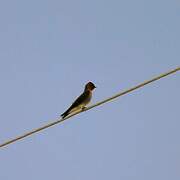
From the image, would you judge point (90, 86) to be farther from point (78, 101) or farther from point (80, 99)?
point (78, 101)

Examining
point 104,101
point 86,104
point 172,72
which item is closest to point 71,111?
point 86,104

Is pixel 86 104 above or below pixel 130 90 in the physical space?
above

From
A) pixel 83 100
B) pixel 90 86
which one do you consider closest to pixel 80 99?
pixel 83 100

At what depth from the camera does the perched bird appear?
57.7ft

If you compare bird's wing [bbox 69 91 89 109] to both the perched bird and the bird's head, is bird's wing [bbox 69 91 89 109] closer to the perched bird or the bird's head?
the perched bird

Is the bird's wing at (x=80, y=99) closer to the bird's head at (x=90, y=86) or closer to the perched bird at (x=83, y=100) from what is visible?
the perched bird at (x=83, y=100)

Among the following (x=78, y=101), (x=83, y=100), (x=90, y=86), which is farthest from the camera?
(x=90, y=86)

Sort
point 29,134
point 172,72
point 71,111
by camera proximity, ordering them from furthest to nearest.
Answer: point 71,111 < point 29,134 < point 172,72

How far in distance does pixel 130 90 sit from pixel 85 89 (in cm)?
774

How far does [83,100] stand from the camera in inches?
713

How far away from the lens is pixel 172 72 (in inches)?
421

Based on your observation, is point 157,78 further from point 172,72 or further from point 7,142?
point 7,142

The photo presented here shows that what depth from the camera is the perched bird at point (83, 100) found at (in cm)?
1760

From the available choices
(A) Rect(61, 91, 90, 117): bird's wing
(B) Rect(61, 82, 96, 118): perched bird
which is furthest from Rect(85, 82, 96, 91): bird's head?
(A) Rect(61, 91, 90, 117): bird's wing
